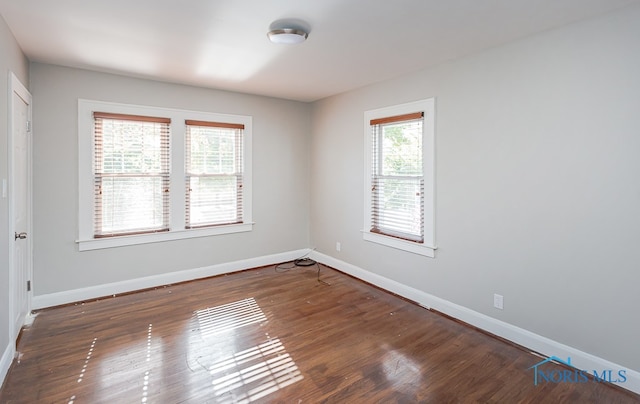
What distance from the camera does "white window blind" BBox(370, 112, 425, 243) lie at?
3.68m

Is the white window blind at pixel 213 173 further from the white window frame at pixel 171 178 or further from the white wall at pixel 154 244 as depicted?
the white wall at pixel 154 244

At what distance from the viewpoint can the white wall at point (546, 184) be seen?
88.7 inches

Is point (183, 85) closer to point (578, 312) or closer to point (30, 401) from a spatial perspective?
point (30, 401)

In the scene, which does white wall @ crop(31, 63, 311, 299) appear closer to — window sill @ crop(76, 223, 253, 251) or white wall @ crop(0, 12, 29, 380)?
window sill @ crop(76, 223, 253, 251)

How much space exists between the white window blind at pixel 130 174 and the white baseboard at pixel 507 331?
279cm

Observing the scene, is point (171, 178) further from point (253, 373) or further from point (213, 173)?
point (253, 373)

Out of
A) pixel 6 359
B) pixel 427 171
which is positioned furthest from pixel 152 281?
pixel 427 171

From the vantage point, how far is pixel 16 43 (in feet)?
9.21

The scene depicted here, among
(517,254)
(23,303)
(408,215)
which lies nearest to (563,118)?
(517,254)

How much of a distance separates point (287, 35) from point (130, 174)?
2552 millimetres

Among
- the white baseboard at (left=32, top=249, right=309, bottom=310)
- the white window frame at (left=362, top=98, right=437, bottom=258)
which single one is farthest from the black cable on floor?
the white window frame at (left=362, top=98, right=437, bottom=258)

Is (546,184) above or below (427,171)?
below

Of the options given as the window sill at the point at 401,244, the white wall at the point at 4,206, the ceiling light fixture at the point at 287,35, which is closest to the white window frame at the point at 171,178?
the white wall at the point at 4,206

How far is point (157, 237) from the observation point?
411cm
